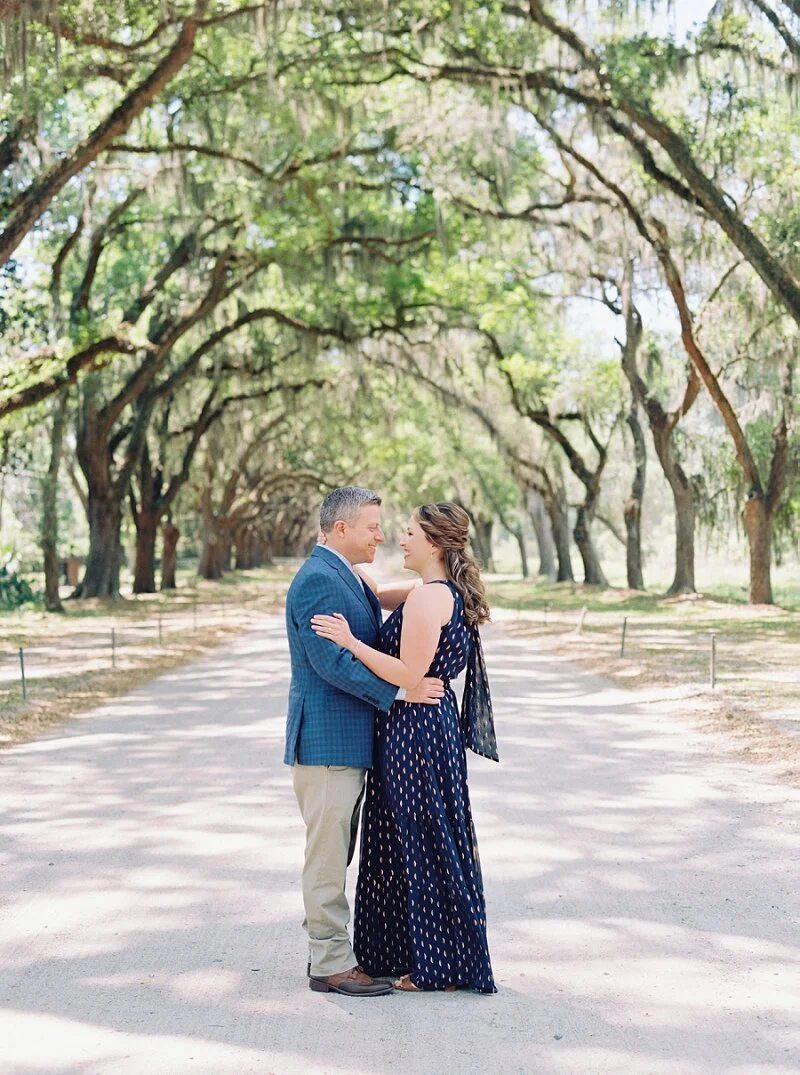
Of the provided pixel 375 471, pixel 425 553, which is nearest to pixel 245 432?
pixel 375 471

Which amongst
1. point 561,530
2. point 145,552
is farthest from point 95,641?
point 561,530

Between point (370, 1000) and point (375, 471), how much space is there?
6446 centimetres

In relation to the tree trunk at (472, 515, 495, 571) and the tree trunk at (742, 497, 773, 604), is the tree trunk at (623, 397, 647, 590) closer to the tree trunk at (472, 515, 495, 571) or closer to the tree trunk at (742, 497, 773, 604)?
the tree trunk at (742, 497, 773, 604)

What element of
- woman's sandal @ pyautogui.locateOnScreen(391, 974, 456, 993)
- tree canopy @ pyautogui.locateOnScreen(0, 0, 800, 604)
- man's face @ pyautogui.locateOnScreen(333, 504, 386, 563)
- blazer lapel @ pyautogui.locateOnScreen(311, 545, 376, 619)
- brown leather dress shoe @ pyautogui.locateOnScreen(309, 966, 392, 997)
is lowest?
woman's sandal @ pyautogui.locateOnScreen(391, 974, 456, 993)

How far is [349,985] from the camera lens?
4625 millimetres

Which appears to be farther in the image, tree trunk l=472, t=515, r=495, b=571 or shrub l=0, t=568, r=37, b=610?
tree trunk l=472, t=515, r=495, b=571

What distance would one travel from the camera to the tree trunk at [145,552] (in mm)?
37188

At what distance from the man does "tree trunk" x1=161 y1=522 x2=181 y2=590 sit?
35983mm

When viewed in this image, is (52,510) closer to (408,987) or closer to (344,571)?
(344,571)

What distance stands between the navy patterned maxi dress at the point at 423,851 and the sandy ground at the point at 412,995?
17cm

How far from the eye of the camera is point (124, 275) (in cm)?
3067

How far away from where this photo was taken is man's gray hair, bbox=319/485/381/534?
15.8 ft

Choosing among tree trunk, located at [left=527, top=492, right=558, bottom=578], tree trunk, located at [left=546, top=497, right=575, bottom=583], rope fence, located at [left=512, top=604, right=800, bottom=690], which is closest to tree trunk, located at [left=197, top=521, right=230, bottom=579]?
tree trunk, located at [left=527, top=492, right=558, bottom=578]

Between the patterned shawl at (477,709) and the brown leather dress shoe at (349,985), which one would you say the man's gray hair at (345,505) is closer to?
the patterned shawl at (477,709)
